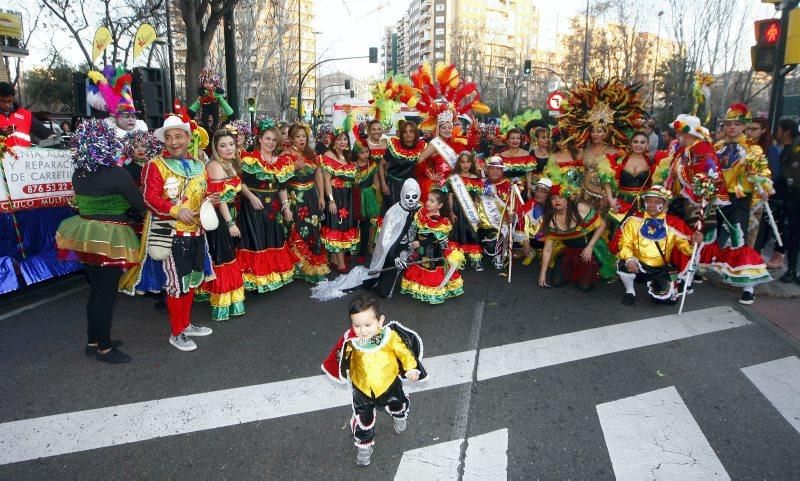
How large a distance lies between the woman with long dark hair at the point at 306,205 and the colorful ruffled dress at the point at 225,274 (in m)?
1.12

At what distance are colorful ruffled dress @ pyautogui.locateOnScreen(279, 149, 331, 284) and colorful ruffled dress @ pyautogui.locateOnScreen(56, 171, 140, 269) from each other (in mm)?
2286

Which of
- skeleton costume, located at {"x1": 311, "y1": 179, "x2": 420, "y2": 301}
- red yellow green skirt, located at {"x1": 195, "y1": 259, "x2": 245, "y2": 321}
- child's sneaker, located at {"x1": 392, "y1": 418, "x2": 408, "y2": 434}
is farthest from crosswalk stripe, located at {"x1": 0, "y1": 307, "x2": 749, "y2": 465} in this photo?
skeleton costume, located at {"x1": 311, "y1": 179, "x2": 420, "y2": 301}

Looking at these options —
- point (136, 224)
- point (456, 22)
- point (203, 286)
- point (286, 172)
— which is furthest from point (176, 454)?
point (456, 22)

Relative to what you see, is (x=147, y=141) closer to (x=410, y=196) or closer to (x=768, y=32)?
(x=410, y=196)

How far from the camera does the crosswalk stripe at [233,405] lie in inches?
125

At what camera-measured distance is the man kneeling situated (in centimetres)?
558

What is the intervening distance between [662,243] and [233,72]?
791 centimetres

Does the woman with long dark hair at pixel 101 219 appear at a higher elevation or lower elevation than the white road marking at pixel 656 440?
higher

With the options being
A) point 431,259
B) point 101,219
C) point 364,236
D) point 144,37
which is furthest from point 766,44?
point 144,37

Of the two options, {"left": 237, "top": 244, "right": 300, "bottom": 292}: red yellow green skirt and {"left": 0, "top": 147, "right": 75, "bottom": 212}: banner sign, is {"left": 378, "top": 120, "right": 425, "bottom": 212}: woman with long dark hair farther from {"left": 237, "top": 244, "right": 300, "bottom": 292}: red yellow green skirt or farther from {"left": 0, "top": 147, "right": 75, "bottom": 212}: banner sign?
{"left": 0, "top": 147, "right": 75, "bottom": 212}: banner sign

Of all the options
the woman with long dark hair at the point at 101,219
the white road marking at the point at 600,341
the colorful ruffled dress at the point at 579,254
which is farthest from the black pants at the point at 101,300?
the colorful ruffled dress at the point at 579,254

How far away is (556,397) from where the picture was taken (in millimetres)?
3668

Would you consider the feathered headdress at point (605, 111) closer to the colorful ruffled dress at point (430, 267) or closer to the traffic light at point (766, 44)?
the traffic light at point (766, 44)

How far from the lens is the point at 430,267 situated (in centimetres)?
568
